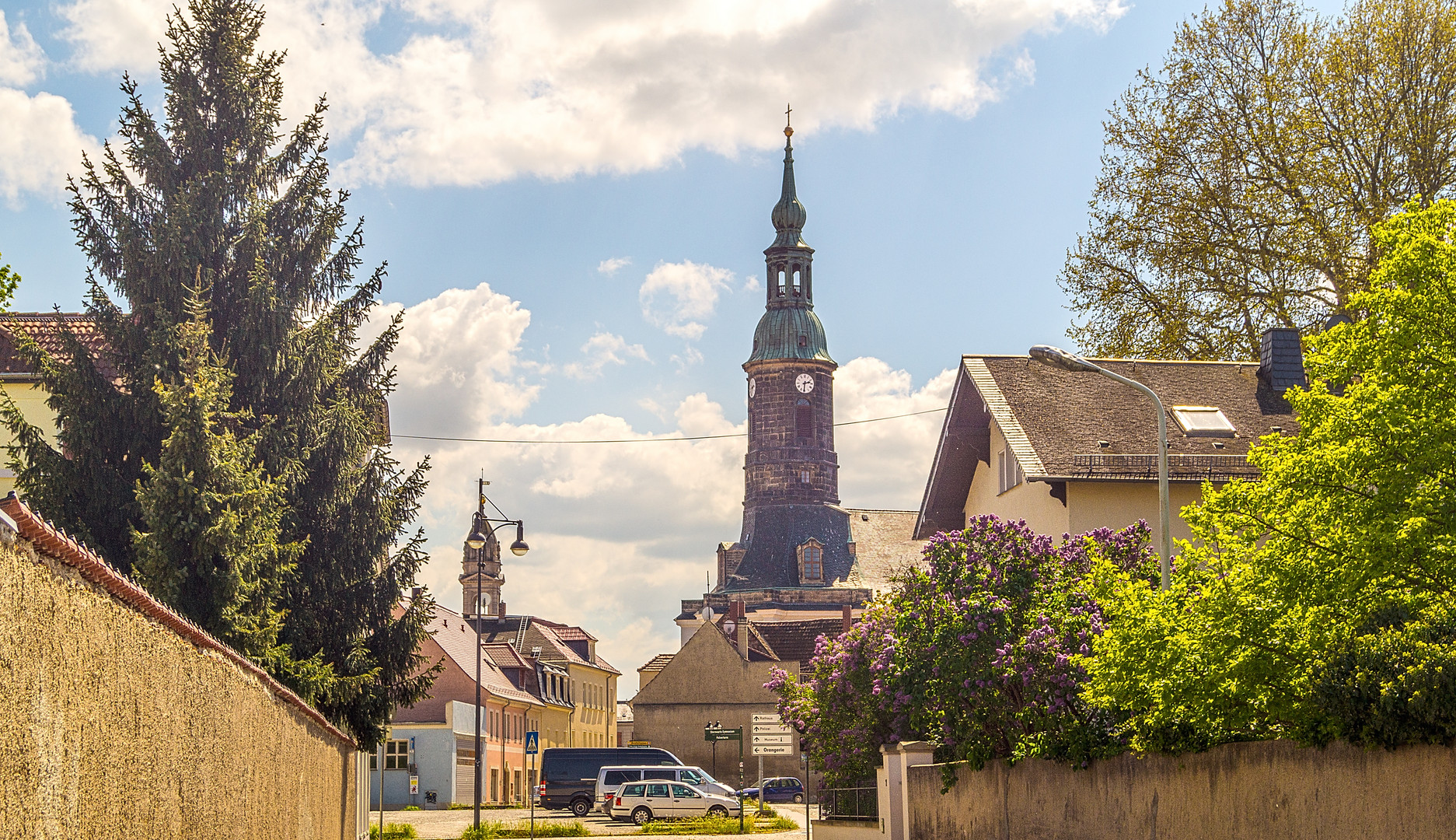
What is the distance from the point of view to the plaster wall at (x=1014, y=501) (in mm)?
27438

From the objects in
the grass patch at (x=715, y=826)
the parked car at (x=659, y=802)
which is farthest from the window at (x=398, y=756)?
the grass patch at (x=715, y=826)

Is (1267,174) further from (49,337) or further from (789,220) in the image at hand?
(789,220)

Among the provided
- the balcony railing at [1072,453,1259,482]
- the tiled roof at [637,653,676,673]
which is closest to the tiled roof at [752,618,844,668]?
the tiled roof at [637,653,676,673]

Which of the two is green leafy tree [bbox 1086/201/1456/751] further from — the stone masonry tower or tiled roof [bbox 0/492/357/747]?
the stone masonry tower

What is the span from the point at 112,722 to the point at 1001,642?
13.1 metres

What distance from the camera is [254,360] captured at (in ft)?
69.5

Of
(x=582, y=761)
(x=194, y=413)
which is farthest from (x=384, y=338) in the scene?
(x=582, y=761)

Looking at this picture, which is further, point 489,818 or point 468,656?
point 468,656

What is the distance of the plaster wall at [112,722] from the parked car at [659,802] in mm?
35358

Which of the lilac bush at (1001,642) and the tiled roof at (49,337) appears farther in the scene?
the tiled roof at (49,337)

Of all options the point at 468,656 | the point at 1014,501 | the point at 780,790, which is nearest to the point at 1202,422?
the point at 1014,501

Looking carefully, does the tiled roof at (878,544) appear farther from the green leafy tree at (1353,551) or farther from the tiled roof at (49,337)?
the green leafy tree at (1353,551)

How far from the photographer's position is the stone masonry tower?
106 metres

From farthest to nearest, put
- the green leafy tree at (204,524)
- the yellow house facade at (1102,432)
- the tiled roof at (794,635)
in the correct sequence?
the tiled roof at (794,635) → the yellow house facade at (1102,432) → the green leafy tree at (204,524)
